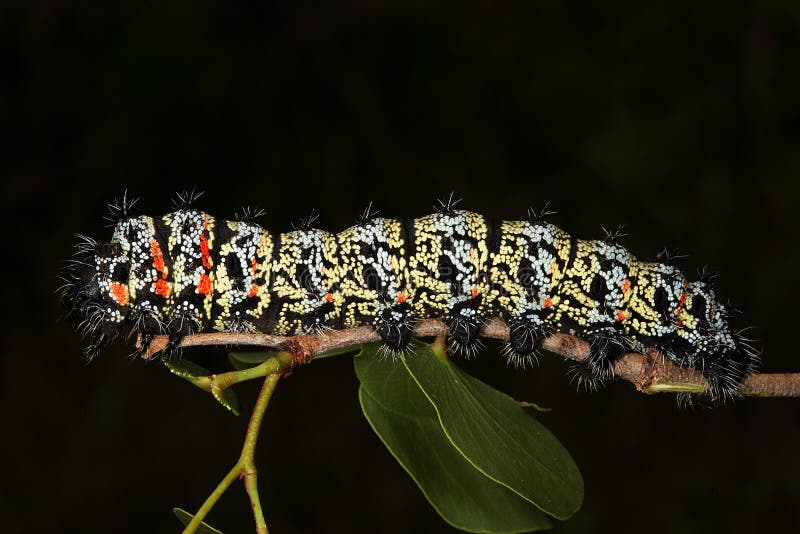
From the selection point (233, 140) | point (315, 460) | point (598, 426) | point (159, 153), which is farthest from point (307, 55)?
point (598, 426)

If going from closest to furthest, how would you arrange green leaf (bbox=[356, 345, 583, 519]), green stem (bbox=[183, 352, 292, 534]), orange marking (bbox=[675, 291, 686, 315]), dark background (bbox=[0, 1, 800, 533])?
green stem (bbox=[183, 352, 292, 534]) → green leaf (bbox=[356, 345, 583, 519]) → orange marking (bbox=[675, 291, 686, 315]) → dark background (bbox=[0, 1, 800, 533])

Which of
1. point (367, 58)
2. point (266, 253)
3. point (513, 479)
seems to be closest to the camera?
point (513, 479)

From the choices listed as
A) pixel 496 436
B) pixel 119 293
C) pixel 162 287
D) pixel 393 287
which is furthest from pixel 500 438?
pixel 119 293

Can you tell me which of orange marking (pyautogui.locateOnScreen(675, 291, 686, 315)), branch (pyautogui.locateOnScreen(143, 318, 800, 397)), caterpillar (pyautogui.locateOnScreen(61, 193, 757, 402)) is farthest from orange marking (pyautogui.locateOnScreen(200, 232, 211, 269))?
orange marking (pyautogui.locateOnScreen(675, 291, 686, 315))

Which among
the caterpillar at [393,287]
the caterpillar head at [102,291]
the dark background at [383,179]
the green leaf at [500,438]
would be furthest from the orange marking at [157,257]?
the dark background at [383,179]

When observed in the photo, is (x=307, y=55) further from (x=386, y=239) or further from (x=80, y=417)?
(x=386, y=239)

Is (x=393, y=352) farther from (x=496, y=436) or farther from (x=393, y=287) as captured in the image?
(x=393, y=287)

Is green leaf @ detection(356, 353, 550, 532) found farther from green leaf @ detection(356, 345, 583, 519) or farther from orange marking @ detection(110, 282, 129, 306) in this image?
orange marking @ detection(110, 282, 129, 306)
